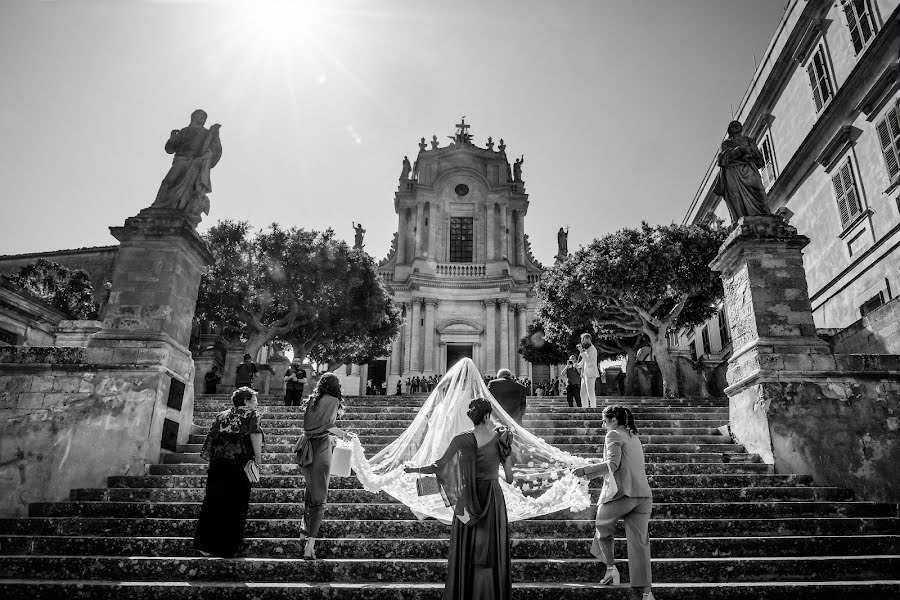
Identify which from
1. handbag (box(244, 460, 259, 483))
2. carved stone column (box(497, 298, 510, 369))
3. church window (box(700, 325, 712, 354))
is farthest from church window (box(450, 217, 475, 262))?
handbag (box(244, 460, 259, 483))

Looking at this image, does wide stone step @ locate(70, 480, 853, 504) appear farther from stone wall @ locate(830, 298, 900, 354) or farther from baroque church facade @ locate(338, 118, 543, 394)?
baroque church facade @ locate(338, 118, 543, 394)

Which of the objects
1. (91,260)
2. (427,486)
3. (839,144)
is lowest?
(427,486)

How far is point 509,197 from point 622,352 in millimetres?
14815

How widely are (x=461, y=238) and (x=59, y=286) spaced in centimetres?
2120

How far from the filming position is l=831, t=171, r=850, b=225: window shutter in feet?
55.1

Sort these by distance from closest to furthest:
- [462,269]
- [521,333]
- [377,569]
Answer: [377,569] → [521,333] → [462,269]

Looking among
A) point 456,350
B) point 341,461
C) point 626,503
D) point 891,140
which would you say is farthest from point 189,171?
point 456,350

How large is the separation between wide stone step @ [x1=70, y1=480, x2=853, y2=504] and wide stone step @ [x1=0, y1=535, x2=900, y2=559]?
1.07m

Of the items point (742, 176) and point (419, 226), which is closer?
point (742, 176)

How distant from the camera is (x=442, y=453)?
6363 millimetres

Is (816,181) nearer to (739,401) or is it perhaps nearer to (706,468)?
(739,401)

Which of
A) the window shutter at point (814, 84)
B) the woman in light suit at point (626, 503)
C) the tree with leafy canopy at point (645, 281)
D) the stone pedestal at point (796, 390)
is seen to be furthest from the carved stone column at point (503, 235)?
the woman in light suit at point (626, 503)

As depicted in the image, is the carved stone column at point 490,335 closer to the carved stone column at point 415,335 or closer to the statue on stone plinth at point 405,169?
the carved stone column at point 415,335

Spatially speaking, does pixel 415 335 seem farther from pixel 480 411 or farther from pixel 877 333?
pixel 480 411
